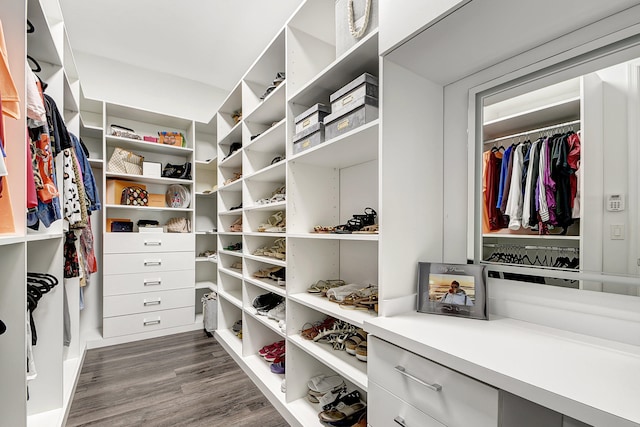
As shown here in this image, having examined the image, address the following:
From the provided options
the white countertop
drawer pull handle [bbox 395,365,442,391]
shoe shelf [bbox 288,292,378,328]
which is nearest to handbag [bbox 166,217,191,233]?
shoe shelf [bbox 288,292,378,328]

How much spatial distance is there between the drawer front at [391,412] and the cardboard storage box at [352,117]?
106 centimetres

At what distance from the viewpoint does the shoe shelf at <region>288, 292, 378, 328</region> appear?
127 centimetres

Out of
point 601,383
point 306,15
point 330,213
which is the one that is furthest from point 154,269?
point 601,383

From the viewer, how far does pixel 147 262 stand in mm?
2973

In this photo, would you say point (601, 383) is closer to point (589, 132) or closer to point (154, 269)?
point (589, 132)

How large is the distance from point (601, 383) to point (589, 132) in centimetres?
73

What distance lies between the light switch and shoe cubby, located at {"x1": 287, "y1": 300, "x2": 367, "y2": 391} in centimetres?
89

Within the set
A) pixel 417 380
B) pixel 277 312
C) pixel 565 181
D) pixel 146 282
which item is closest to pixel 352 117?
pixel 565 181

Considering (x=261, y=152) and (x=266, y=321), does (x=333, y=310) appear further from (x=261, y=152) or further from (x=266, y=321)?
(x=261, y=152)

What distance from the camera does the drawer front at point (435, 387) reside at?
2.37 feet

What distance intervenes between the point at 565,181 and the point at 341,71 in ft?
3.46

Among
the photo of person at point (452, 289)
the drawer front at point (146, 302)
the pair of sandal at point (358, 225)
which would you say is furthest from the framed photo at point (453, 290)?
Answer: the drawer front at point (146, 302)

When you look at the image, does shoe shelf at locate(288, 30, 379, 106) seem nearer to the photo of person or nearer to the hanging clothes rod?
the hanging clothes rod

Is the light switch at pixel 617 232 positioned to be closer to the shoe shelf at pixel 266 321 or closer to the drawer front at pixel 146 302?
the shoe shelf at pixel 266 321
